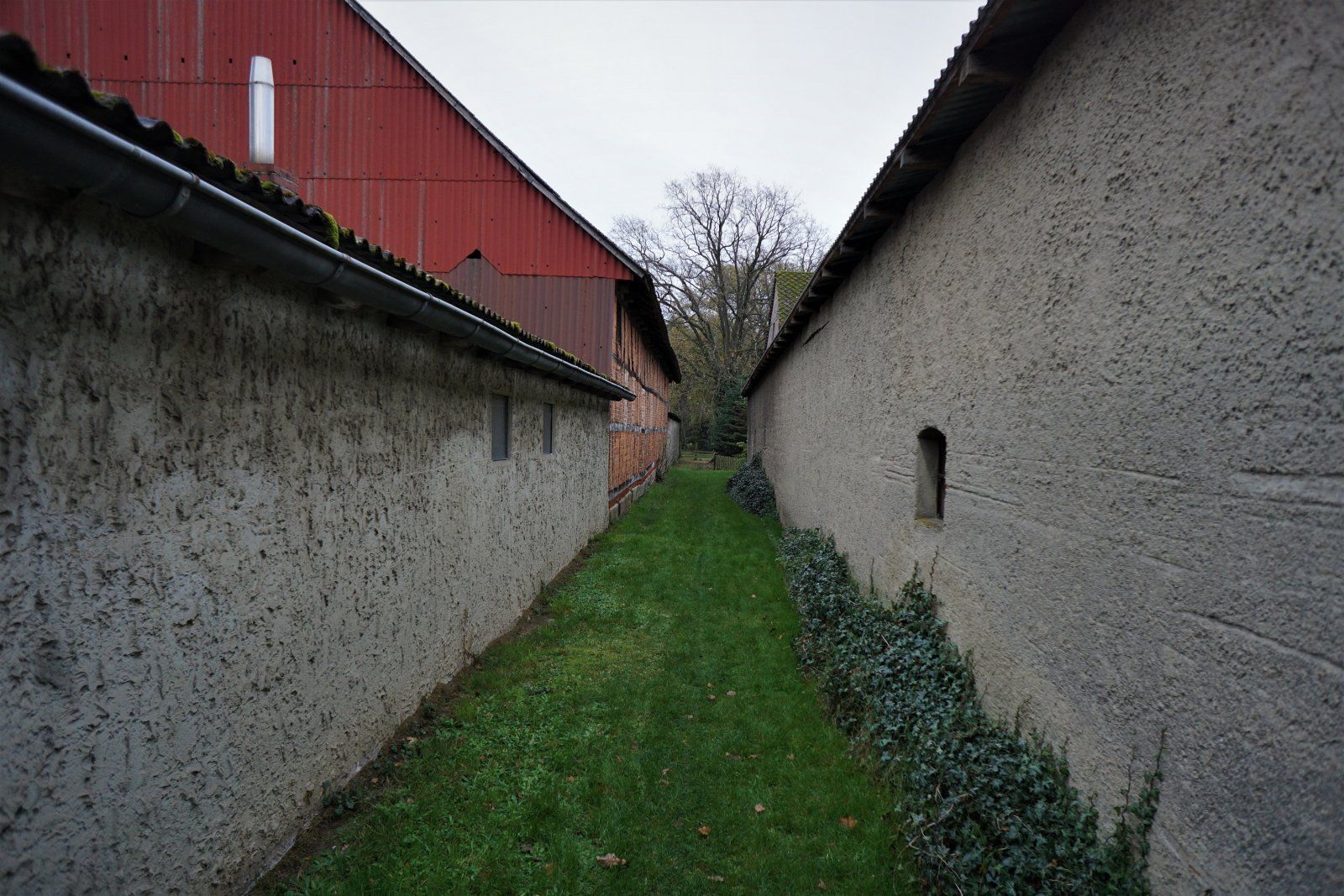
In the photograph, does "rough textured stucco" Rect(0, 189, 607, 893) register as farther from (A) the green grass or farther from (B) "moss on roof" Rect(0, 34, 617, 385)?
(A) the green grass

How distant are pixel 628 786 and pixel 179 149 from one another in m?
3.73

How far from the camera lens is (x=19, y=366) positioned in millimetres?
1865

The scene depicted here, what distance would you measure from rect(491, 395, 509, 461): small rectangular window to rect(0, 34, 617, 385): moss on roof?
2.44 metres

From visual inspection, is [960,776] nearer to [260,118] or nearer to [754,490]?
[260,118]

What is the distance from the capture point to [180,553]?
7.84 ft

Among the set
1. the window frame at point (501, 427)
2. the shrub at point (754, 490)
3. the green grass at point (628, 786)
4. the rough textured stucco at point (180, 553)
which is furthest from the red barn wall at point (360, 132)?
the rough textured stucco at point (180, 553)

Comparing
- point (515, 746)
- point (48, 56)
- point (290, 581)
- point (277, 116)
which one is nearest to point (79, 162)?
point (290, 581)

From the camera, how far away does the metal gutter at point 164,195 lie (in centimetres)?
158

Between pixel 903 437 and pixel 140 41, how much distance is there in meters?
13.3

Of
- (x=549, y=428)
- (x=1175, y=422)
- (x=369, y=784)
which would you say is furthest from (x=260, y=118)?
(x=1175, y=422)

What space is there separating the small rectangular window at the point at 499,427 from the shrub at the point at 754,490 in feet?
33.5

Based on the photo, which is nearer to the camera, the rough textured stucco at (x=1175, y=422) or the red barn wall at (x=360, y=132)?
the rough textured stucco at (x=1175, y=422)

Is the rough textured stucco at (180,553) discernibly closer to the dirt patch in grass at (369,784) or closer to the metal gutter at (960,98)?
the dirt patch in grass at (369,784)

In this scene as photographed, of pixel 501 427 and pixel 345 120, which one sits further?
pixel 345 120
